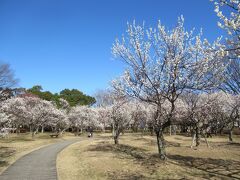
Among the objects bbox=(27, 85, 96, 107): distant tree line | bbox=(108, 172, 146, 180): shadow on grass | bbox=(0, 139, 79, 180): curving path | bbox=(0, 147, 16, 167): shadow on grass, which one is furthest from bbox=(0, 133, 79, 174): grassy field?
bbox=(27, 85, 96, 107): distant tree line

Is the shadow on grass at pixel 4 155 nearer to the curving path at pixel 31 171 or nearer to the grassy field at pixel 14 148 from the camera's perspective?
the grassy field at pixel 14 148

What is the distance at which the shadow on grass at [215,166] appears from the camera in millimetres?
17422

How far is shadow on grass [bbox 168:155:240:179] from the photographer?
17422mm

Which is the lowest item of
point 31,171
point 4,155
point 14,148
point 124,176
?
point 124,176

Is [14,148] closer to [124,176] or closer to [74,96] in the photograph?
[124,176]

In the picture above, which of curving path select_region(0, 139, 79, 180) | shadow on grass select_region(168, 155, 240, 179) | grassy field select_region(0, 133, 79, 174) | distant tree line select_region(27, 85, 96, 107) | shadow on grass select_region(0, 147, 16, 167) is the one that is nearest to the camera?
curving path select_region(0, 139, 79, 180)

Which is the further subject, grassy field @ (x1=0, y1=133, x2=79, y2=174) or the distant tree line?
the distant tree line

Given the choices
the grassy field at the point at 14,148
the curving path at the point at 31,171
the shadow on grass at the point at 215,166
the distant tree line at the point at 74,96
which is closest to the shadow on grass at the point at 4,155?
the grassy field at the point at 14,148

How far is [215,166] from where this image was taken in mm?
19859

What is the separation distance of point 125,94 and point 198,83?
5238 millimetres

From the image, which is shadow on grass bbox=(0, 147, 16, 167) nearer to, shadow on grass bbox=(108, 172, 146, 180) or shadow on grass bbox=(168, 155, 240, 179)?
shadow on grass bbox=(108, 172, 146, 180)

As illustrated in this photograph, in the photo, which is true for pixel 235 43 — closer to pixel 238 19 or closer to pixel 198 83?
pixel 238 19

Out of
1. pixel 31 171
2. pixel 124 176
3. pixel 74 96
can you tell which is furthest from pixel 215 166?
pixel 74 96

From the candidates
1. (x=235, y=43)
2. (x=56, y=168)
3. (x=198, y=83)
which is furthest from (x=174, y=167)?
(x=235, y=43)
